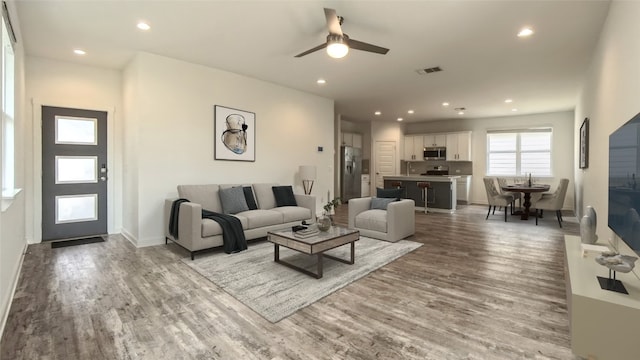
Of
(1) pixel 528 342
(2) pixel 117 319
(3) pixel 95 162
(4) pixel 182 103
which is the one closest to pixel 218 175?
(4) pixel 182 103

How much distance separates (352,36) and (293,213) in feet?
9.12

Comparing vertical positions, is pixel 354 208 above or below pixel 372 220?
above

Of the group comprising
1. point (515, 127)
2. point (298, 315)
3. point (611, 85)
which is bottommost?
point (298, 315)

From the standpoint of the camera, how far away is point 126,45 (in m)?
4.06

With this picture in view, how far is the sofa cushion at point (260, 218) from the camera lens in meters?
4.33

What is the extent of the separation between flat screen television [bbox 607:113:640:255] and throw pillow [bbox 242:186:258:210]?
4.27 m

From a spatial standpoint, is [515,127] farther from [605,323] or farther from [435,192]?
[605,323]

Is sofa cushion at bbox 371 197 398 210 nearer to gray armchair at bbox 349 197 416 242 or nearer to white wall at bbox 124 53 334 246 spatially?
gray armchair at bbox 349 197 416 242

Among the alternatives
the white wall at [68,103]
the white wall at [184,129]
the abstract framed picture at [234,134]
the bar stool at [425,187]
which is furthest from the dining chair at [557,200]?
the white wall at [68,103]

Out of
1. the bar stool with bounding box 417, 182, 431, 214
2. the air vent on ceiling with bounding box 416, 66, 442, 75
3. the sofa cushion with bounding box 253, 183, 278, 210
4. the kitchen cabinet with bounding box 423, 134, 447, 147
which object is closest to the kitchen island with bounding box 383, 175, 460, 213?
the bar stool with bounding box 417, 182, 431, 214

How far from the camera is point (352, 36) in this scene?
3795 millimetres

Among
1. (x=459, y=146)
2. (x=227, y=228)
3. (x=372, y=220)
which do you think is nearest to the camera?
(x=227, y=228)

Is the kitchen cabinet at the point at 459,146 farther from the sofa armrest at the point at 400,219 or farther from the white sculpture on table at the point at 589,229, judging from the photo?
the white sculpture on table at the point at 589,229

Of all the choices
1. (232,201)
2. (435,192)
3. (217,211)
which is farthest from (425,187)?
(217,211)
